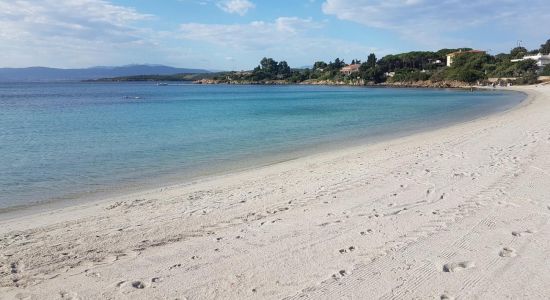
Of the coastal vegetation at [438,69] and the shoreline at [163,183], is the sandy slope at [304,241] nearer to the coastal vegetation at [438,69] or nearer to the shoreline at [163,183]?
the shoreline at [163,183]

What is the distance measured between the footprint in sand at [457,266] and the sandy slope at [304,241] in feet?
0.07

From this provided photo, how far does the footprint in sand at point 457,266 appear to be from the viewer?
4902 millimetres

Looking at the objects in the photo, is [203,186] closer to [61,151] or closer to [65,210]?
[65,210]

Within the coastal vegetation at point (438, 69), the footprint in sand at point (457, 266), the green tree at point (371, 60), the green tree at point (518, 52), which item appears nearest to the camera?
the footprint in sand at point (457, 266)

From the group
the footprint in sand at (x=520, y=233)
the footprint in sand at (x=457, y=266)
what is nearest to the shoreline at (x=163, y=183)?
the footprint in sand at (x=457, y=266)

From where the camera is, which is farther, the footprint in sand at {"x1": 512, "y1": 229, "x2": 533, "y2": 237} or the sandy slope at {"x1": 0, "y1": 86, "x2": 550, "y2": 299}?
the footprint in sand at {"x1": 512, "y1": 229, "x2": 533, "y2": 237}

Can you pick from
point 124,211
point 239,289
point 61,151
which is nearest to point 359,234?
point 239,289

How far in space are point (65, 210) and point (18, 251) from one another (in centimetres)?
261

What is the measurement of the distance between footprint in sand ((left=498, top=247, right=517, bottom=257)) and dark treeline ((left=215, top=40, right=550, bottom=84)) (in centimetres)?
9404

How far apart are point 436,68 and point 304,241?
14223 centimetres

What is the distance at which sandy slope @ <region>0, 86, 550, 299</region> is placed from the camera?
15.2ft

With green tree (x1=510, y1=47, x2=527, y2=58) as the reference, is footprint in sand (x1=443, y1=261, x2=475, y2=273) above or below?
below

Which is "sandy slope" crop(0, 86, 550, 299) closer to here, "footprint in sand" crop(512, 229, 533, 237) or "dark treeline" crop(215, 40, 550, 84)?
"footprint in sand" crop(512, 229, 533, 237)

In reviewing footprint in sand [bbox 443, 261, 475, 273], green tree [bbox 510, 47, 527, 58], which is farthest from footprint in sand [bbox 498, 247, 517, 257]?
green tree [bbox 510, 47, 527, 58]
